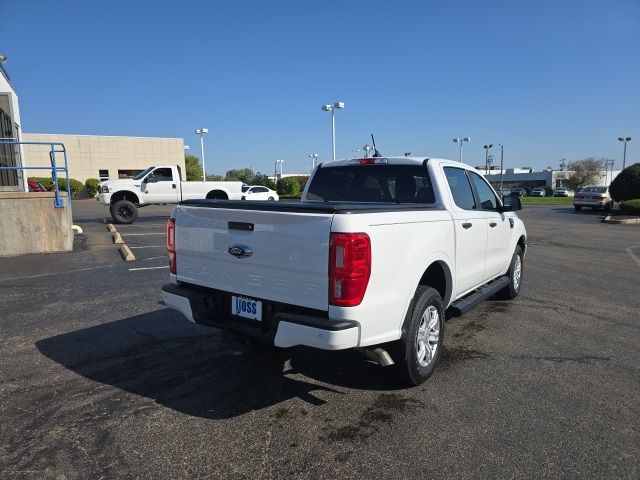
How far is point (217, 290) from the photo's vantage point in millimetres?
3832

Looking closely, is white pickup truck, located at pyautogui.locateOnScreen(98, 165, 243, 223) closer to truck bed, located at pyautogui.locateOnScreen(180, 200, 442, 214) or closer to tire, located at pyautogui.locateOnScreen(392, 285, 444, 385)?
Answer: truck bed, located at pyautogui.locateOnScreen(180, 200, 442, 214)

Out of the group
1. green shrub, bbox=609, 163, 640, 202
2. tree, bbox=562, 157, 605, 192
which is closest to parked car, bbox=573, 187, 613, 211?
green shrub, bbox=609, 163, 640, 202

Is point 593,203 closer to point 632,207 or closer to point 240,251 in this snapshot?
point 632,207

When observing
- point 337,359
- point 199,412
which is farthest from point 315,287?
point 337,359

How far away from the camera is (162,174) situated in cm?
1938

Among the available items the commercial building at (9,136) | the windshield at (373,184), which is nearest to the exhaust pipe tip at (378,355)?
the windshield at (373,184)

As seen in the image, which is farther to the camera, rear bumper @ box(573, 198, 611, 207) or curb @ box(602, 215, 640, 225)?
rear bumper @ box(573, 198, 611, 207)

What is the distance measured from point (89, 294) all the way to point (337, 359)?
14.1ft

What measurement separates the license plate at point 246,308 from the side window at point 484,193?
3.16 metres

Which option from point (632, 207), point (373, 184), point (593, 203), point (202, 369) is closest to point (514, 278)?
point (373, 184)

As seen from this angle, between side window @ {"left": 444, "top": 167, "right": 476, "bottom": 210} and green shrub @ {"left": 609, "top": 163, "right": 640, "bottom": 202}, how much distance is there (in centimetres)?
2700

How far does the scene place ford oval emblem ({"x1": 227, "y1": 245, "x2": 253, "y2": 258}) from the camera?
11.4ft

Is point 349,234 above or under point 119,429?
above

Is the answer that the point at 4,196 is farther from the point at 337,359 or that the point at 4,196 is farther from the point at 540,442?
the point at 540,442
